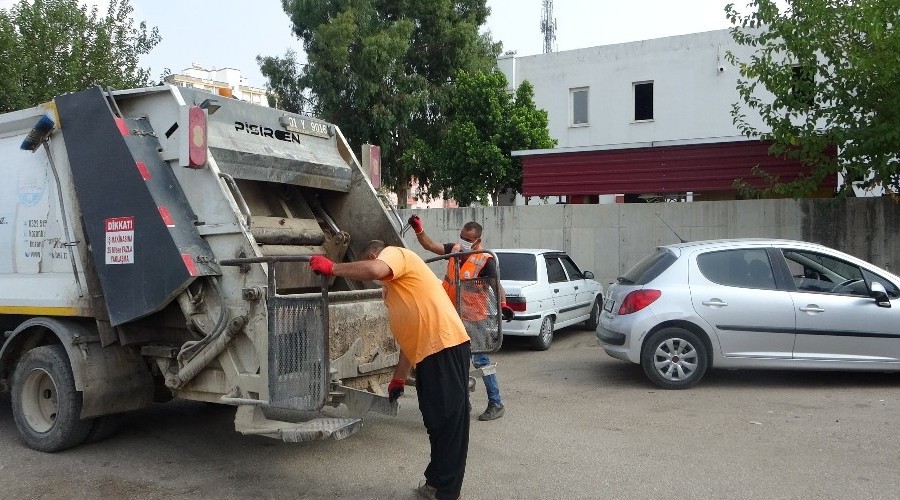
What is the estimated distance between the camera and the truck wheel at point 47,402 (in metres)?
5.88

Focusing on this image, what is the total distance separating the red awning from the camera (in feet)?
45.3

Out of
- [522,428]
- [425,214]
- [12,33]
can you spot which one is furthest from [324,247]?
[12,33]

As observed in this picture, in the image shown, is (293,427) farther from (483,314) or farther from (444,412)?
(483,314)

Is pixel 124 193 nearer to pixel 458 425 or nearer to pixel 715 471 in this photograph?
pixel 458 425

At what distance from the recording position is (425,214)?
51.1 feet

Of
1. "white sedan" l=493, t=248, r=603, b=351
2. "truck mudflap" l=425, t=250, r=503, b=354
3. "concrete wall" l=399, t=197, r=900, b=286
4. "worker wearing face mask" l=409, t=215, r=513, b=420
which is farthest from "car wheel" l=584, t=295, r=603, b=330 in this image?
"truck mudflap" l=425, t=250, r=503, b=354

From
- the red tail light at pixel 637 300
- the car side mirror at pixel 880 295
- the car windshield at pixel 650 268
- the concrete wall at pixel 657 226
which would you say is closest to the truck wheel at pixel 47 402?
the red tail light at pixel 637 300

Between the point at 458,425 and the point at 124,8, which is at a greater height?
the point at 124,8

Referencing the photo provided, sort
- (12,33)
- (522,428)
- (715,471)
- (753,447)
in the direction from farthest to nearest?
(12,33) < (522,428) < (753,447) < (715,471)

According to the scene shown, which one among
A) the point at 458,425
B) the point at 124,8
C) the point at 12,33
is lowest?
the point at 458,425

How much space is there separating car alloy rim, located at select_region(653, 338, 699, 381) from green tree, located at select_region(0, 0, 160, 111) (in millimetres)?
10995

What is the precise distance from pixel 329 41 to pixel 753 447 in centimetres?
1629

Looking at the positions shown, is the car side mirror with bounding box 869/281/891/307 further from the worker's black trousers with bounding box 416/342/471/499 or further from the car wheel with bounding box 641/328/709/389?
the worker's black trousers with bounding box 416/342/471/499

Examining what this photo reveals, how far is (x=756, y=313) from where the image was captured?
7.86 meters
